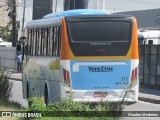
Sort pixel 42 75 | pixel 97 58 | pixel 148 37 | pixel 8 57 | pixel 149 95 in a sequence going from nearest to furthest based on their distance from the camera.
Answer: pixel 97 58 → pixel 42 75 → pixel 149 95 → pixel 148 37 → pixel 8 57

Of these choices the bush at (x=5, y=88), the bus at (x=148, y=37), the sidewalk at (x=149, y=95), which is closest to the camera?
the bush at (x=5, y=88)

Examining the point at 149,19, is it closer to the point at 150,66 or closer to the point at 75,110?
the point at 150,66

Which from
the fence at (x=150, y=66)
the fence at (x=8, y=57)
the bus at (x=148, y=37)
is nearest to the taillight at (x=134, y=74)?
the fence at (x=150, y=66)

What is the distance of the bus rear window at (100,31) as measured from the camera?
1426cm

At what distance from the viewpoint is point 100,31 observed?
14391mm

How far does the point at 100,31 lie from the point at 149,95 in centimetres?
894

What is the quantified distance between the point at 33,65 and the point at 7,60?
31.9 m

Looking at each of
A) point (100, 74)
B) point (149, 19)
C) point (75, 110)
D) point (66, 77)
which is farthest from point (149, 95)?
point (149, 19)

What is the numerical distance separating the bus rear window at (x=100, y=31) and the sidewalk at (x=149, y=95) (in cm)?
680

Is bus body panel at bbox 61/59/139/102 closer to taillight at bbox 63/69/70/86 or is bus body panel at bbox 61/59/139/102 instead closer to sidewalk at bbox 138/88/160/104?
taillight at bbox 63/69/70/86

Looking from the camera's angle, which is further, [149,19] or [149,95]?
[149,19]

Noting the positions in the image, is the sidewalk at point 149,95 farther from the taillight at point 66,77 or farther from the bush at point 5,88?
the taillight at point 66,77

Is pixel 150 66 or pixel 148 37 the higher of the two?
pixel 148 37

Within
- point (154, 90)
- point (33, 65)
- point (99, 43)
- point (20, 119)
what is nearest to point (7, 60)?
point (154, 90)
